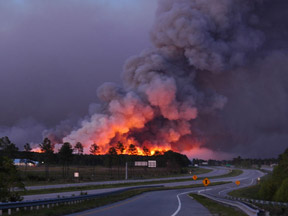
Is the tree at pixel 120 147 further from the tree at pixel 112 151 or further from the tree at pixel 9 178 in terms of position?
the tree at pixel 9 178

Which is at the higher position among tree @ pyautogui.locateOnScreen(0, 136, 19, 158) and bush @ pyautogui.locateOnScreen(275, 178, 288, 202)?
tree @ pyautogui.locateOnScreen(0, 136, 19, 158)

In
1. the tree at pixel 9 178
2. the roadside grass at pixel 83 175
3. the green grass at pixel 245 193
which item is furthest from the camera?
the roadside grass at pixel 83 175

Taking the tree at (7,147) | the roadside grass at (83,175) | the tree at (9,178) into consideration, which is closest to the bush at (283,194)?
the tree at (9,178)

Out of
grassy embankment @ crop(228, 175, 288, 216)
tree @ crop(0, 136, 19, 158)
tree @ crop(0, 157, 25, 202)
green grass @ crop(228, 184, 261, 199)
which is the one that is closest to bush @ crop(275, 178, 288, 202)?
grassy embankment @ crop(228, 175, 288, 216)

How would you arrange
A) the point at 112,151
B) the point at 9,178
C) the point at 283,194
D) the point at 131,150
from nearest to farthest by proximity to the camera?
the point at 9,178 < the point at 283,194 < the point at 112,151 < the point at 131,150

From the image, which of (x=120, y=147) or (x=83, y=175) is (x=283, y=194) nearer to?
(x=83, y=175)

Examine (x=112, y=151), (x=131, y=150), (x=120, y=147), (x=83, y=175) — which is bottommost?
(x=83, y=175)

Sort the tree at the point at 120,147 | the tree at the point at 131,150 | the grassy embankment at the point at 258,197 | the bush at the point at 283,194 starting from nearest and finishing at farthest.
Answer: the grassy embankment at the point at 258,197 < the bush at the point at 283,194 < the tree at the point at 120,147 < the tree at the point at 131,150

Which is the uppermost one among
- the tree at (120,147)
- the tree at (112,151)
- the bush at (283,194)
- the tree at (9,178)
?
the tree at (120,147)

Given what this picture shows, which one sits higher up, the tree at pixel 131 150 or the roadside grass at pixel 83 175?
the tree at pixel 131 150

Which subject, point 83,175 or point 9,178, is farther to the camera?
point 83,175

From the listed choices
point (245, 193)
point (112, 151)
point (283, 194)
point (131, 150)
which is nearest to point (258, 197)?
point (245, 193)

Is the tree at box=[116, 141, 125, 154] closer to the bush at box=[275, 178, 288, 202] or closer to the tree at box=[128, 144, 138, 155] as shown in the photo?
the tree at box=[128, 144, 138, 155]

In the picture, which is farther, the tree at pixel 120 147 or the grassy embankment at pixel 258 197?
the tree at pixel 120 147
